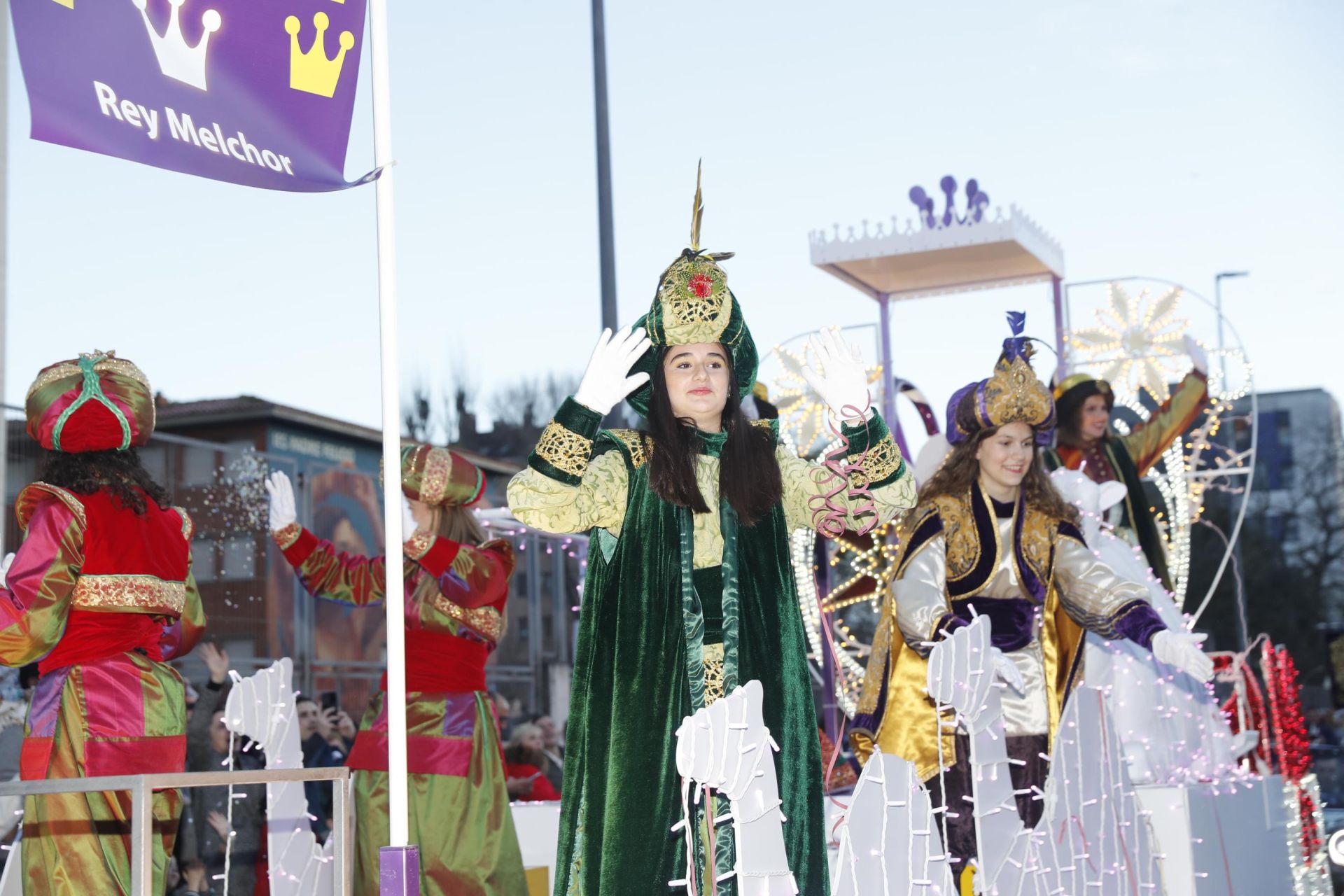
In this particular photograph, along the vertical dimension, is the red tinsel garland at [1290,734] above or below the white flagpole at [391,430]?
below

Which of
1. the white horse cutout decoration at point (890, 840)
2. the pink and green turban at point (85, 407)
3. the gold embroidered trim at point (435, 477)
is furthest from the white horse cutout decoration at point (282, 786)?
the white horse cutout decoration at point (890, 840)

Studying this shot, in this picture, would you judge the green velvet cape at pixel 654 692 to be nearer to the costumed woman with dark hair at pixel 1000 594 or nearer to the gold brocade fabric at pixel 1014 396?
the costumed woman with dark hair at pixel 1000 594

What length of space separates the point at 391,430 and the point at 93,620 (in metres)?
1.12

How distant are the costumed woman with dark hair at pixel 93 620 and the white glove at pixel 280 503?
99cm

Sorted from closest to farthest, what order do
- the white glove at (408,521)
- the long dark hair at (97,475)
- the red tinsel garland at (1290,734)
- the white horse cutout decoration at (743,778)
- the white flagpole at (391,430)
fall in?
the white horse cutout decoration at (743,778) → the white flagpole at (391,430) → the long dark hair at (97,475) → the white glove at (408,521) → the red tinsel garland at (1290,734)

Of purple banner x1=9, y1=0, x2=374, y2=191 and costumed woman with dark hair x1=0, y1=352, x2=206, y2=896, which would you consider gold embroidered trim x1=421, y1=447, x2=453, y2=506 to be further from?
purple banner x1=9, y1=0, x2=374, y2=191

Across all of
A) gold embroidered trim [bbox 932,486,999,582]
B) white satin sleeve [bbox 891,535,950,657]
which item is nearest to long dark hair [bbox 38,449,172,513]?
white satin sleeve [bbox 891,535,950,657]

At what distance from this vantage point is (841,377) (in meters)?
3.47

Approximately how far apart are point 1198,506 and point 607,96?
11.8ft

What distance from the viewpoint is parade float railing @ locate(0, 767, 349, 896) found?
248 centimetres

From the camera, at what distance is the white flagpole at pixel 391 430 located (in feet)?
9.89

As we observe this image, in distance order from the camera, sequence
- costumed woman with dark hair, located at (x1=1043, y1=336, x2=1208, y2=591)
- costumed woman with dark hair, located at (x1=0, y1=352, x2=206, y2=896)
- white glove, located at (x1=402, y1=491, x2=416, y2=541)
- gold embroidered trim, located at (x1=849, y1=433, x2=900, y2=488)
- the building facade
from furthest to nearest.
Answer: the building facade < costumed woman with dark hair, located at (x1=1043, y1=336, x2=1208, y2=591) < white glove, located at (x1=402, y1=491, x2=416, y2=541) < costumed woman with dark hair, located at (x1=0, y1=352, x2=206, y2=896) < gold embroidered trim, located at (x1=849, y1=433, x2=900, y2=488)

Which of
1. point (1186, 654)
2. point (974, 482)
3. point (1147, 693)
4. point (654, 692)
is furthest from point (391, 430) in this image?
point (1147, 693)

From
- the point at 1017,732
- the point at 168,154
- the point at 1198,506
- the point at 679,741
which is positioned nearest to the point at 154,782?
the point at 679,741
